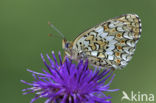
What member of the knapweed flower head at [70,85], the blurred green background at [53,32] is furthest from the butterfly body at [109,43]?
the blurred green background at [53,32]

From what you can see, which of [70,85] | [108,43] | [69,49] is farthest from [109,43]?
[70,85]

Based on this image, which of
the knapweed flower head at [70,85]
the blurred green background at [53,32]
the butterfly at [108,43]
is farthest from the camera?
the blurred green background at [53,32]

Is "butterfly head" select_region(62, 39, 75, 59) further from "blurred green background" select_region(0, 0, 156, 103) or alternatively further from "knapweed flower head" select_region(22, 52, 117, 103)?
"blurred green background" select_region(0, 0, 156, 103)

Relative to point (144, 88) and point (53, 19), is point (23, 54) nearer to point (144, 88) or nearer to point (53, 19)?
point (53, 19)

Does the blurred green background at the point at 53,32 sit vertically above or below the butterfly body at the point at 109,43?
above

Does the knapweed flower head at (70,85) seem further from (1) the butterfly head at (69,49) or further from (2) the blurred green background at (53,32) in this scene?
(2) the blurred green background at (53,32)

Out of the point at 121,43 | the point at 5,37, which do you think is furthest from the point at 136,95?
the point at 5,37

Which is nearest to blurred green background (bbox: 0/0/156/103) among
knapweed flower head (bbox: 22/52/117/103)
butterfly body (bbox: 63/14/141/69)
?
butterfly body (bbox: 63/14/141/69)
